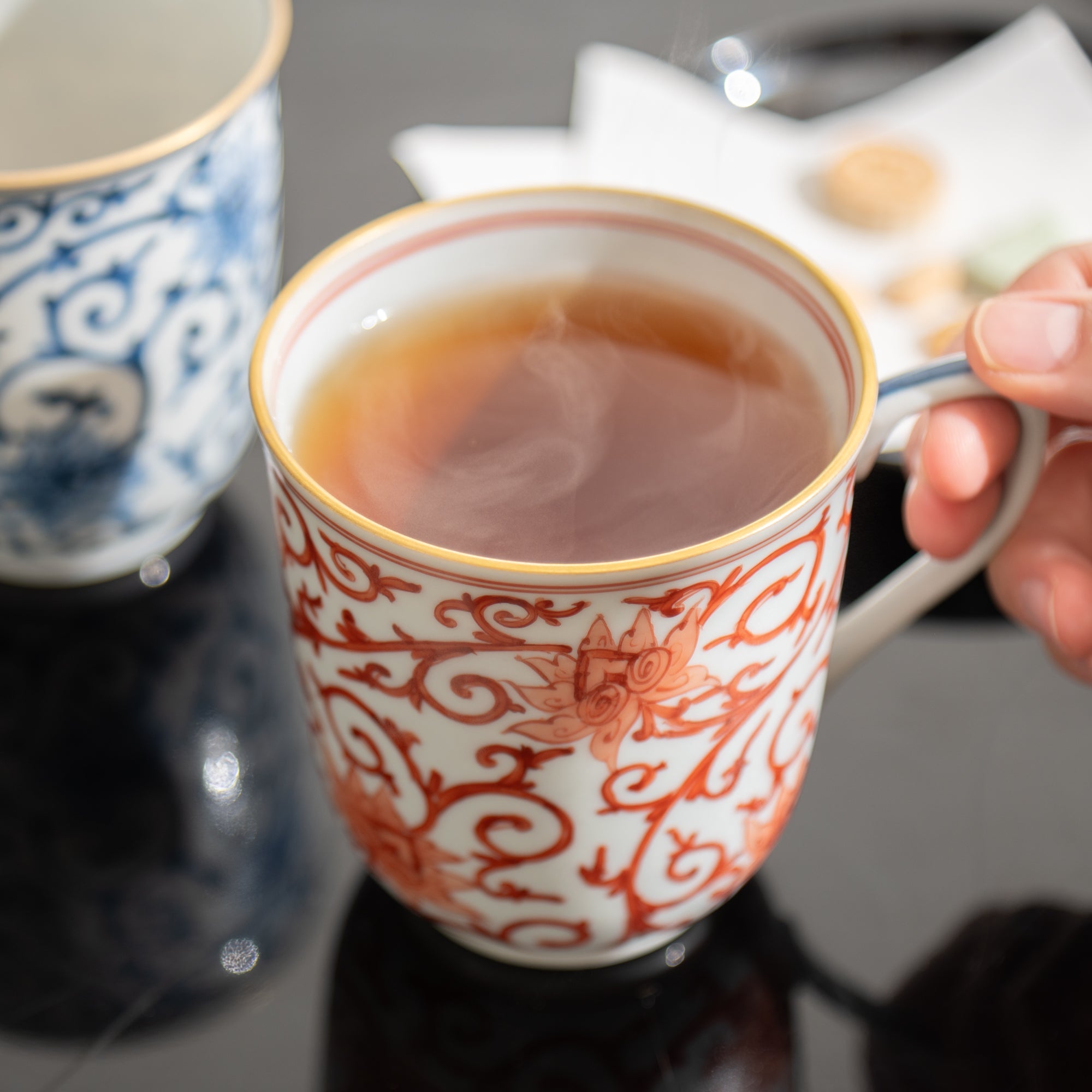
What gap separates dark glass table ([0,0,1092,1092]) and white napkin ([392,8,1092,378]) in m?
0.31

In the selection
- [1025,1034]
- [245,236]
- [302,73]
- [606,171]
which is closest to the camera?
[1025,1034]

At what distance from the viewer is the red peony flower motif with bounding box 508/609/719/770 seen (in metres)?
0.42

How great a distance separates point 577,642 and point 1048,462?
18.8 inches

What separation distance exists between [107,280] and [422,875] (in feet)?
1.02

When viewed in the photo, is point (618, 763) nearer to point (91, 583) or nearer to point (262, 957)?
point (262, 957)

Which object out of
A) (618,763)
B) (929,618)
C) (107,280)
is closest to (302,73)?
(107,280)

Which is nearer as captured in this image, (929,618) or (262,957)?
(262,957)

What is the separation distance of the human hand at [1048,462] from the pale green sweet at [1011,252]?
0.20 meters

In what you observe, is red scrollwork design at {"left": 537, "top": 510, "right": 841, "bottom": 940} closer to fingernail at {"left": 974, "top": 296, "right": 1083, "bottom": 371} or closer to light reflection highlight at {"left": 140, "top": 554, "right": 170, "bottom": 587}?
fingernail at {"left": 974, "top": 296, "right": 1083, "bottom": 371}

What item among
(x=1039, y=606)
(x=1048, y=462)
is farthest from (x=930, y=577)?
(x=1048, y=462)

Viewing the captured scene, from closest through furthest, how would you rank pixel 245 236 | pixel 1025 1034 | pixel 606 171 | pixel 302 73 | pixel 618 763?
1. pixel 618 763
2. pixel 1025 1034
3. pixel 245 236
4. pixel 606 171
5. pixel 302 73

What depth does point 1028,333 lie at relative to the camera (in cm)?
58

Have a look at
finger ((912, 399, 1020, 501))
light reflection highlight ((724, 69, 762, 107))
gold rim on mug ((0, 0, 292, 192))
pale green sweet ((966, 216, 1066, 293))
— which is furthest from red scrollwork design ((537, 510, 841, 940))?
light reflection highlight ((724, 69, 762, 107))

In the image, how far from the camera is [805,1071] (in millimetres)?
553
